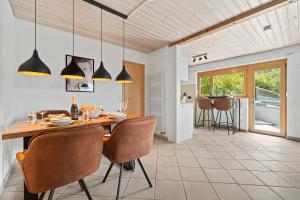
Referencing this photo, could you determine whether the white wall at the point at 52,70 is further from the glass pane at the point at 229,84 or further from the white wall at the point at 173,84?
the glass pane at the point at 229,84

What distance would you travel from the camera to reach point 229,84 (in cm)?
521

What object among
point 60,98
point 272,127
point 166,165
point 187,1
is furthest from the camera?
point 272,127

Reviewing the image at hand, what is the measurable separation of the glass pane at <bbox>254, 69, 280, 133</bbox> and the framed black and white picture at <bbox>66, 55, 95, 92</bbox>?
505cm

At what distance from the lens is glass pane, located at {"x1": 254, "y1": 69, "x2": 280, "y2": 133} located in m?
4.21

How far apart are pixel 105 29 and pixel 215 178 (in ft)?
11.2

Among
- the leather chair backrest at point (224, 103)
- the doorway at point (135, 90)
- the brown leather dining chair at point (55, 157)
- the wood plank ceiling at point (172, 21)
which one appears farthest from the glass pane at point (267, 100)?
the brown leather dining chair at point (55, 157)

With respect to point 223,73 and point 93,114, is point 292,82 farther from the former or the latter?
point 93,114

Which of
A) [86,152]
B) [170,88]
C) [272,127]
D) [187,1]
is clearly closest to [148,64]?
[170,88]

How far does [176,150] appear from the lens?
309cm

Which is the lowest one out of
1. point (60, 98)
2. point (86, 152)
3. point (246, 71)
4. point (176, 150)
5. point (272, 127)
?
point (176, 150)

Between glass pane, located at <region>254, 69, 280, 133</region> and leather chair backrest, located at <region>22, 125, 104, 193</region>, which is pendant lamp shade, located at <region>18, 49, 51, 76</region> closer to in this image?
leather chair backrest, located at <region>22, 125, 104, 193</region>

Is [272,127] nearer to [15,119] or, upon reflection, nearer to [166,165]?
[166,165]

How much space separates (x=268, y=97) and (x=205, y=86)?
6.85 ft

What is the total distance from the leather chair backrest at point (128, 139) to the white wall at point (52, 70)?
2207 mm
